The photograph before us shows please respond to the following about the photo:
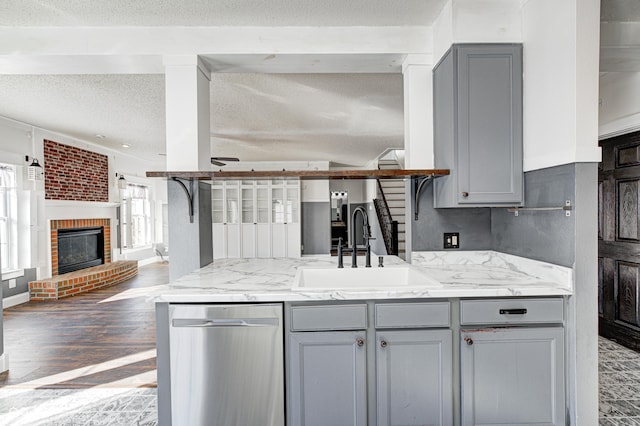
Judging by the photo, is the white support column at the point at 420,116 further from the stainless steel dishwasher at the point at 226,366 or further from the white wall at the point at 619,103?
the white wall at the point at 619,103

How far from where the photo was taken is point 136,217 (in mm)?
8742

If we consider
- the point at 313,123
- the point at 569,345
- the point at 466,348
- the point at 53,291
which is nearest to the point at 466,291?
the point at 466,348

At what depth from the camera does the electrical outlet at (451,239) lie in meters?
2.59

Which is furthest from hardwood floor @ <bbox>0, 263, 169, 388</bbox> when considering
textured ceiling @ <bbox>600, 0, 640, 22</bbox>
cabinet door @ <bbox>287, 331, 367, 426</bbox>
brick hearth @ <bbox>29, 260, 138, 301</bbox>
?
textured ceiling @ <bbox>600, 0, 640, 22</bbox>

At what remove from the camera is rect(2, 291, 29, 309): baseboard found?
4.95 meters

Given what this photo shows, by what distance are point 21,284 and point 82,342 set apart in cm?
262

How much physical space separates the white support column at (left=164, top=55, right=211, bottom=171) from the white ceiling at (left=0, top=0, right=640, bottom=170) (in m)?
0.20

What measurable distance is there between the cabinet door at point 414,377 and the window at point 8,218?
5876 mm

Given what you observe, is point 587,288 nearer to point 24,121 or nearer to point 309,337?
point 309,337

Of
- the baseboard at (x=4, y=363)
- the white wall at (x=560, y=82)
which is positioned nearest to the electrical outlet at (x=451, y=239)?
the white wall at (x=560, y=82)

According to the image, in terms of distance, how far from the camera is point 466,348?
1.82 m

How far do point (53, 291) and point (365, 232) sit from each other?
5.48m

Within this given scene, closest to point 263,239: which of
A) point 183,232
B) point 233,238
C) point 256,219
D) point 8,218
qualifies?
point 256,219

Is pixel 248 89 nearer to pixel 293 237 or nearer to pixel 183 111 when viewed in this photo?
pixel 183 111
